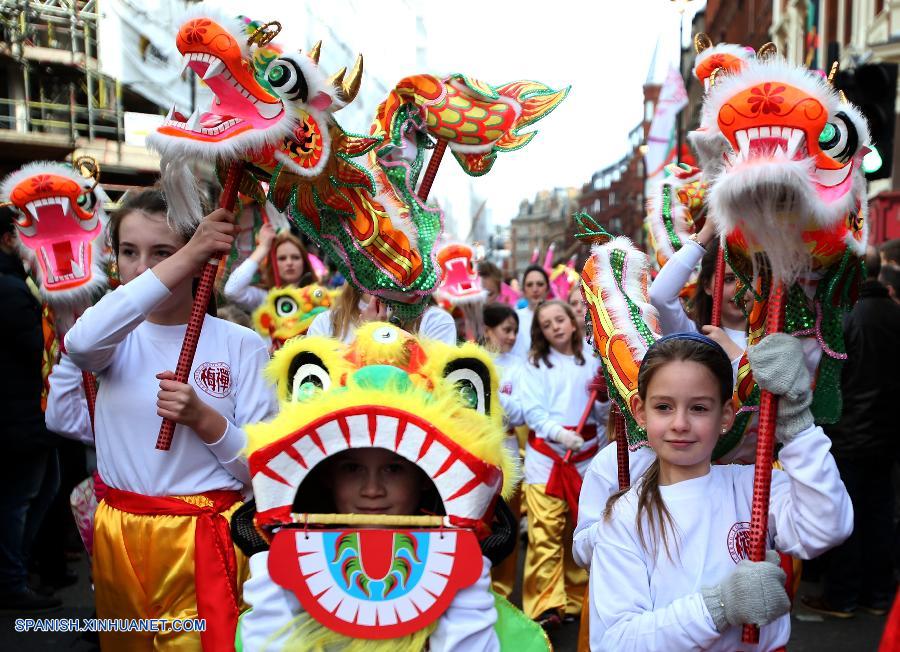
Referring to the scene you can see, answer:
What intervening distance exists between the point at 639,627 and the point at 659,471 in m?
0.39

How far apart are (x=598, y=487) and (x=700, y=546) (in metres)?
0.70

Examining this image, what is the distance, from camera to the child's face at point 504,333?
640 centimetres

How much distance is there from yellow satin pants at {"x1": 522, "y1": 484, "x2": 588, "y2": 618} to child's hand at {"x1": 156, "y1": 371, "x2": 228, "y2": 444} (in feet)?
9.01

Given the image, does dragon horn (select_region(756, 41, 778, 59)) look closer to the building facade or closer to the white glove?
the white glove

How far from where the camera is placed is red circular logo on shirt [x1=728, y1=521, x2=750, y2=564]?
2056mm

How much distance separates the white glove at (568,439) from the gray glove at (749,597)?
2.74 m

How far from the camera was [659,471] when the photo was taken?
7.19 ft

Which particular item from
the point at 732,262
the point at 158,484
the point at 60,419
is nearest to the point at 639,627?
the point at 732,262

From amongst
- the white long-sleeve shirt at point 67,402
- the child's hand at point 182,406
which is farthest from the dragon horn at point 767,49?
the white long-sleeve shirt at point 67,402

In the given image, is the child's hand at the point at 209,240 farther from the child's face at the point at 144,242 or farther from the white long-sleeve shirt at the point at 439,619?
the white long-sleeve shirt at the point at 439,619

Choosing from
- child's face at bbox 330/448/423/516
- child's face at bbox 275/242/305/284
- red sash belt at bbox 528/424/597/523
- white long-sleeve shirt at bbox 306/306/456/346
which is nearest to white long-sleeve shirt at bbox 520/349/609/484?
red sash belt at bbox 528/424/597/523

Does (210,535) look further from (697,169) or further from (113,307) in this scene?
(697,169)

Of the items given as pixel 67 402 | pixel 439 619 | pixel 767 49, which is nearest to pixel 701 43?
pixel 767 49

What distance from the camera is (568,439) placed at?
4.67 metres
